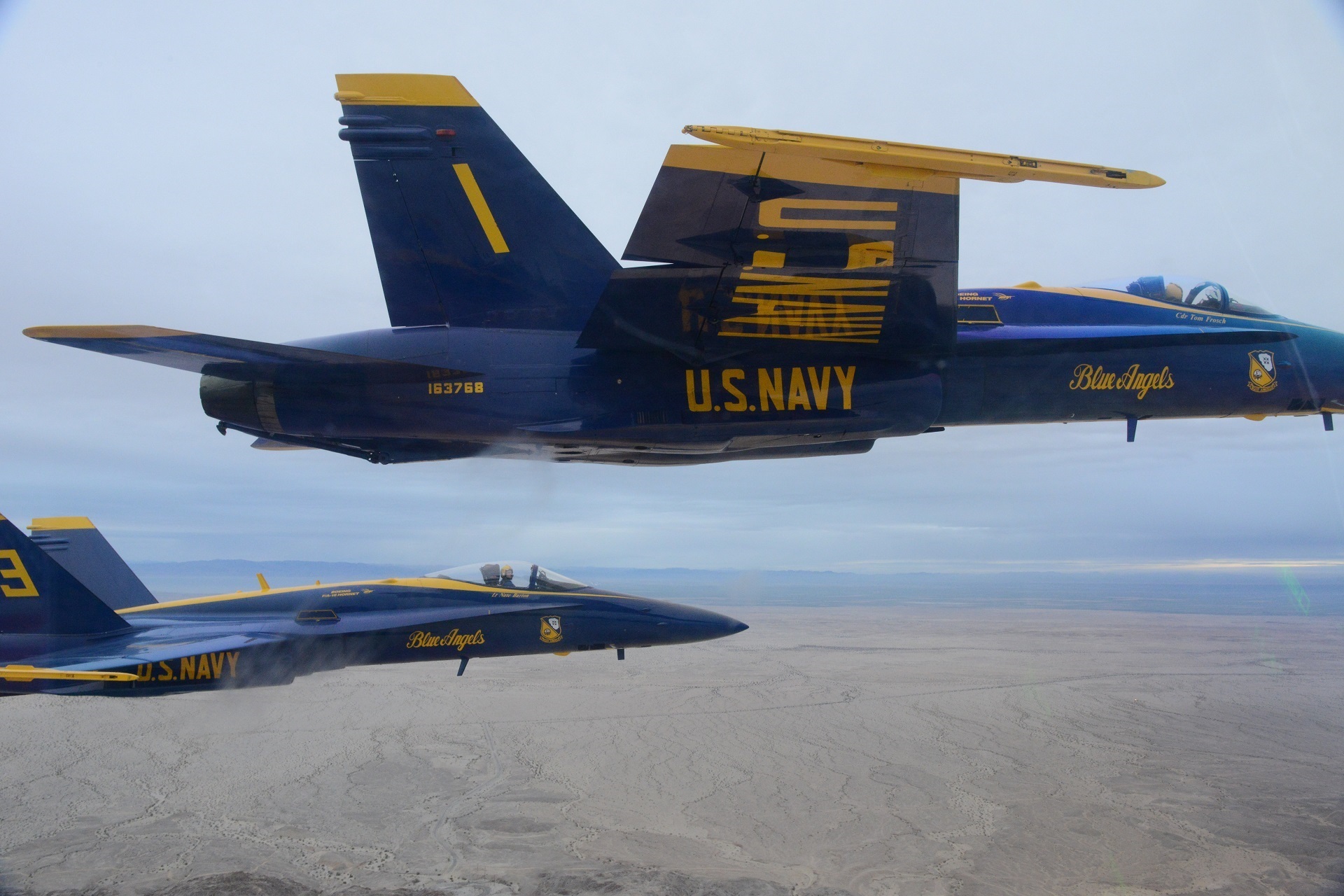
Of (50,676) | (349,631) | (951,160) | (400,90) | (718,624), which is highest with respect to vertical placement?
(400,90)

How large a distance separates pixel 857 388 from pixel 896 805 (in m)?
53.9

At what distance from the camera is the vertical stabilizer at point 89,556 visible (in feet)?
61.2

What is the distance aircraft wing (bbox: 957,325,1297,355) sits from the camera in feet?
22.0

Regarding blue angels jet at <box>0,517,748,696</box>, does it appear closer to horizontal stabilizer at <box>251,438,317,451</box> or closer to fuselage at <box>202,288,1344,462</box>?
horizontal stabilizer at <box>251,438,317,451</box>

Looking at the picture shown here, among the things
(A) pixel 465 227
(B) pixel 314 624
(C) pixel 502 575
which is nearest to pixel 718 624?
(C) pixel 502 575

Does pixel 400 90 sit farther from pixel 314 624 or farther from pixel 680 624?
pixel 680 624

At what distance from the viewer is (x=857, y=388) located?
6367 millimetres

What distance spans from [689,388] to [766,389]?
2.34 feet

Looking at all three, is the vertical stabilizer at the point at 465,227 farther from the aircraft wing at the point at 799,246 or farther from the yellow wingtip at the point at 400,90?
the aircraft wing at the point at 799,246

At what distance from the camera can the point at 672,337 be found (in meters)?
6.08

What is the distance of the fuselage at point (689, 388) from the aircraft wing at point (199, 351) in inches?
5.8

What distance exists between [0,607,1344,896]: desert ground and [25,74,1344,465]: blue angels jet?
12868 millimetres

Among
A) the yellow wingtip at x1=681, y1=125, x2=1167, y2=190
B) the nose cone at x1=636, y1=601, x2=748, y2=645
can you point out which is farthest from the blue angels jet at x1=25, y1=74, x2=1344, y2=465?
the nose cone at x1=636, y1=601, x2=748, y2=645

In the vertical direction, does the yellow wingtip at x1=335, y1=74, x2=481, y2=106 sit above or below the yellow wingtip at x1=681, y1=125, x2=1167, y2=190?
above
